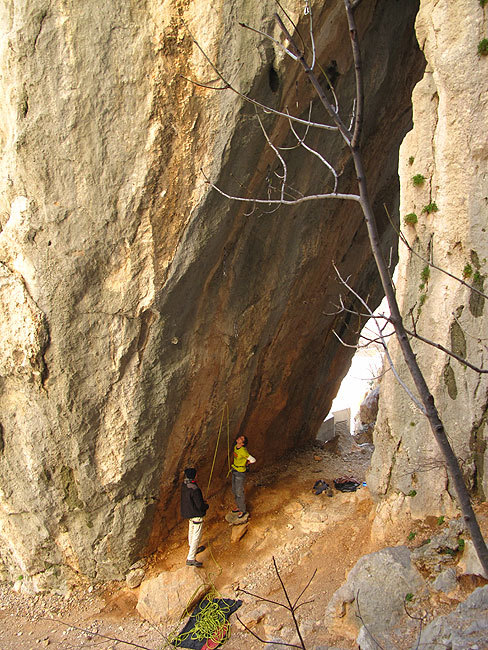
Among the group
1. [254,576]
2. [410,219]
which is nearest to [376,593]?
[254,576]

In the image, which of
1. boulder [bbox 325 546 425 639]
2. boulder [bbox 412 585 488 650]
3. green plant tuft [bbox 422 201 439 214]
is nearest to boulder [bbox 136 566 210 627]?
boulder [bbox 325 546 425 639]

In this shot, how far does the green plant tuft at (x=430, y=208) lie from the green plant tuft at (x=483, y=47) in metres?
1.51

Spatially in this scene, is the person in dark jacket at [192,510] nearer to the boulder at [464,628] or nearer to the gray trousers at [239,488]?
the gray trousers at [239,488]

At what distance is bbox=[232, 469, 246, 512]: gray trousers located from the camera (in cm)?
798

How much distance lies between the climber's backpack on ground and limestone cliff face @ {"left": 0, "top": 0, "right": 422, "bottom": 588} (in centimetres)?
224

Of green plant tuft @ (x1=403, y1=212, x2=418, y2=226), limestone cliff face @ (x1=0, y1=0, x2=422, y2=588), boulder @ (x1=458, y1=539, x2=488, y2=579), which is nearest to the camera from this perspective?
boulder @ (x1=458, y1=539, x2=488, y2=579)

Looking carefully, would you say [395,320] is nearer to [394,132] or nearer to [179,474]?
[179,474]

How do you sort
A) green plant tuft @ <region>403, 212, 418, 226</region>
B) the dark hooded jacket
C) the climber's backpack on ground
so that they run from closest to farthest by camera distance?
1. green plant tuft @ <region>403, 212, 418, 226</region>
2. the dark hooded jacket
3. the climber's backpack on ground

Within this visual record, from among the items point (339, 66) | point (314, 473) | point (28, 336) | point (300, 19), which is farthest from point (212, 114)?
point (314, 473)

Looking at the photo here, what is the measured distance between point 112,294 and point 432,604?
4.58 meters

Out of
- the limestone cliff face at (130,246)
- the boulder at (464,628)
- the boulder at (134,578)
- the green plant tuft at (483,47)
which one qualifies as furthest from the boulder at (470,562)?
the green plant tuft at (483,47)

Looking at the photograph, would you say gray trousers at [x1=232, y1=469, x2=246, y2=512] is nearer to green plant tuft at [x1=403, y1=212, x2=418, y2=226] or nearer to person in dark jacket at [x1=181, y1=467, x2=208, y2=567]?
person in dark jacket at [x1=181, y1=467, x2=208, y2=567]

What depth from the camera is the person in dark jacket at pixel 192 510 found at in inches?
279

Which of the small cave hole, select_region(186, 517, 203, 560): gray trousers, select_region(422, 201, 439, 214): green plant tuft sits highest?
the small cave hole
